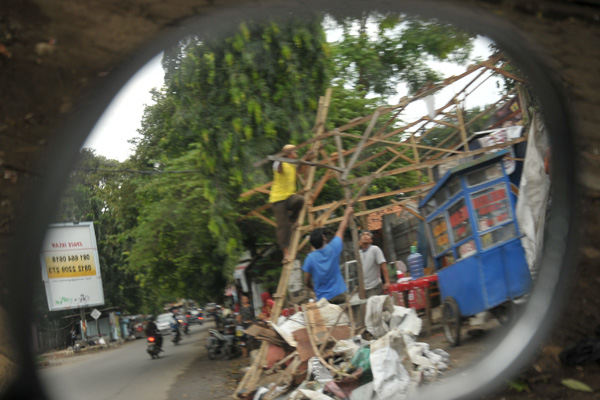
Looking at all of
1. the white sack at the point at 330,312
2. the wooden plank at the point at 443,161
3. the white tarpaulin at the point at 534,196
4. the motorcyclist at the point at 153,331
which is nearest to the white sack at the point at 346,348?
the white sack at the point at 330,312

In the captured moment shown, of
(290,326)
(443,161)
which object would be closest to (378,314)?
(290,326)

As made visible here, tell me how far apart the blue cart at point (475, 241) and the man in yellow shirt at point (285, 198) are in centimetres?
92

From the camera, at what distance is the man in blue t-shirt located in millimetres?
2734

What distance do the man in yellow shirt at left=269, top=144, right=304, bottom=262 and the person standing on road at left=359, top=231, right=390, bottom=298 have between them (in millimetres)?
444

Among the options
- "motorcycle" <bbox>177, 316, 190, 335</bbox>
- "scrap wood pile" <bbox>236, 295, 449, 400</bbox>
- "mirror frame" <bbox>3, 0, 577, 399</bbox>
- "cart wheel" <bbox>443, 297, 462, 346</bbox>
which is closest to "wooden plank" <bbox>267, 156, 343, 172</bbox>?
"mirror frame" <bbox>3, 0, 577, 399</bbox>

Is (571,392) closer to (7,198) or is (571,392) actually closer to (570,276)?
(570,276)

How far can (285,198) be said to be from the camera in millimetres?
2562

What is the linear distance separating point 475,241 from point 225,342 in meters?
2.16

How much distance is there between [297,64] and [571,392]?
236 cm

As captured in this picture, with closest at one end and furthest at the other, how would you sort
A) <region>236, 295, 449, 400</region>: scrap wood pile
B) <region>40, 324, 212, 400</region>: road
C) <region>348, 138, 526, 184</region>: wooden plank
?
<region>40, 324, 212, 400</region>: road
<region>236, 295, 449, 400</region>: scrap wood pile
<region>348, 138, 526, 184</region>: wooden plank

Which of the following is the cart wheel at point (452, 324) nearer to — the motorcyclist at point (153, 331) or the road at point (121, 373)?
the road at point (121, 373)

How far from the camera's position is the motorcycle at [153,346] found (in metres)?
2.21

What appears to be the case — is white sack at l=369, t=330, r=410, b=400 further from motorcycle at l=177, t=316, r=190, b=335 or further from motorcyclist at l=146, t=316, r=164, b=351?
motorcyclist at l=146, t=316, r=164, b=351

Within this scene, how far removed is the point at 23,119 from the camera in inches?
119
